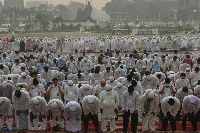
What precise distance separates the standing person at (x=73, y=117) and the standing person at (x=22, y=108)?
3.70ft

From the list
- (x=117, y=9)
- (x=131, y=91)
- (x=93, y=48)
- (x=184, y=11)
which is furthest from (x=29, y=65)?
(x=117, y=9)

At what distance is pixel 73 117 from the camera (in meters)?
8.43

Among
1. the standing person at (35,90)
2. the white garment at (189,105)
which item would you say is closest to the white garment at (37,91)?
the standing person at (35,90)

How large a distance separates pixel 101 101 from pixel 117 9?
112822mm

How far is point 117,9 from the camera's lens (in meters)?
119

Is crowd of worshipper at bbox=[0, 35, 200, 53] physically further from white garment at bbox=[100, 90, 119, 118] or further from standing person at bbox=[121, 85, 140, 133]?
standing person at bbox=[121, 85, 140, 133]

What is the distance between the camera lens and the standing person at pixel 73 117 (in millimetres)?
8375

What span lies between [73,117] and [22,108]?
144 centimetres

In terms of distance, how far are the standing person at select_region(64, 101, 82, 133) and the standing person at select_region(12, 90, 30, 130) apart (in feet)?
3.70

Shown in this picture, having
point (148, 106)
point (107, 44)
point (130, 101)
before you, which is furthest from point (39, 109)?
point (107, 44)

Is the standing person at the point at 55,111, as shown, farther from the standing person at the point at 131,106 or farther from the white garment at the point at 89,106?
the standing person at the point at 131,106

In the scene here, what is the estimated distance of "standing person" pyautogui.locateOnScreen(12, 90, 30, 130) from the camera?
8.63 metres

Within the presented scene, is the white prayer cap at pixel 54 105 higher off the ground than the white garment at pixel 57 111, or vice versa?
the white prayer cap at pixel 54 105

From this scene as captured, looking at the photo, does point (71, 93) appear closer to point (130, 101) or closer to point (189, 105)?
point (130, 101)
